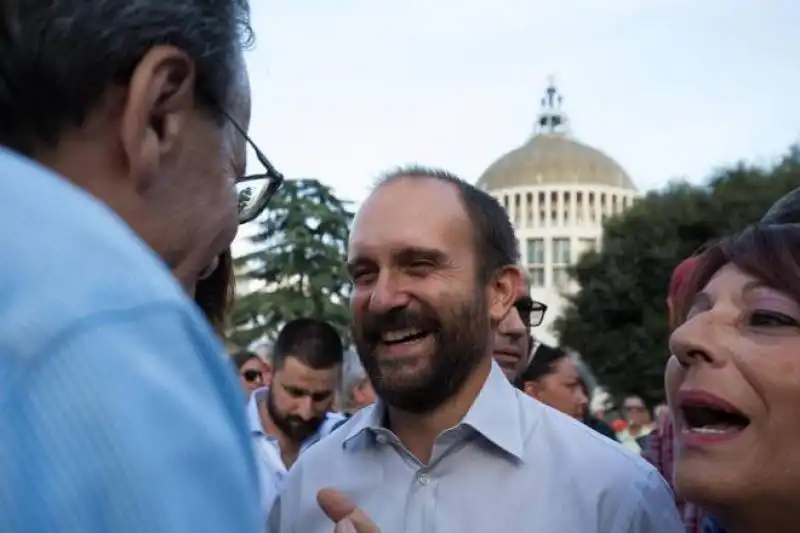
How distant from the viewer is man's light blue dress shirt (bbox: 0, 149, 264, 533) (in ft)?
2.35

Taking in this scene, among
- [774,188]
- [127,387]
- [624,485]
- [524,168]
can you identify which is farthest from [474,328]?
[524,168]

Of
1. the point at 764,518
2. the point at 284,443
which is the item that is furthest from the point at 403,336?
the point at 284,443

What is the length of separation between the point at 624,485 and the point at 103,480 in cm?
180

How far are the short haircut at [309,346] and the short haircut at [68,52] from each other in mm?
5140

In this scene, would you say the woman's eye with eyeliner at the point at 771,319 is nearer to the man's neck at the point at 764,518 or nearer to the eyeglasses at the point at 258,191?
the man's neck at the point at 764,518

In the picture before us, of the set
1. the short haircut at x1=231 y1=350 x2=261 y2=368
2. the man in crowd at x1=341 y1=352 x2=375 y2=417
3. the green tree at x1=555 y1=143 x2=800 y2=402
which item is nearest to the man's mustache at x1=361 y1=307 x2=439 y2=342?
the man in crowd at x1=341 y1=352 x2=375 y2=417

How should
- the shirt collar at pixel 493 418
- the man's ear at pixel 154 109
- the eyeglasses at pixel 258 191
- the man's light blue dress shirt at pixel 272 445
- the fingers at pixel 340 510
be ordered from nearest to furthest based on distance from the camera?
the man's ear at pixel 154 109, the eyeglasses at pixel 258 191, the fingers at pixel 340 510, the shirt collar at pixel 493 418, the man's light blue dress shirt at pixel 272 445

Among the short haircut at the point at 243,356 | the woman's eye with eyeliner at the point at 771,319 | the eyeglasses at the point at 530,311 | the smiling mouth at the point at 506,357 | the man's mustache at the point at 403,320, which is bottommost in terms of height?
the short haircut at the point at 243,356

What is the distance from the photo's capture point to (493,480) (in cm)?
239

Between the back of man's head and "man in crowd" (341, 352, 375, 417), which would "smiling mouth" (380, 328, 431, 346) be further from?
"man in crowd" (341, 352, 375, 417)

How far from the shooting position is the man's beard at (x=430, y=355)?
8.16ft

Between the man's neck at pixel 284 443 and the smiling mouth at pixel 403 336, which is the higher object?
the smiling mouth at pixel 403 336

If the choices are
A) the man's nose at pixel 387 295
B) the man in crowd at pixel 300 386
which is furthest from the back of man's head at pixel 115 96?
the man in crowd at pixel 300 386

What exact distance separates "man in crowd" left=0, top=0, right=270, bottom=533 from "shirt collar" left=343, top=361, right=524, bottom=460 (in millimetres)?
1450
